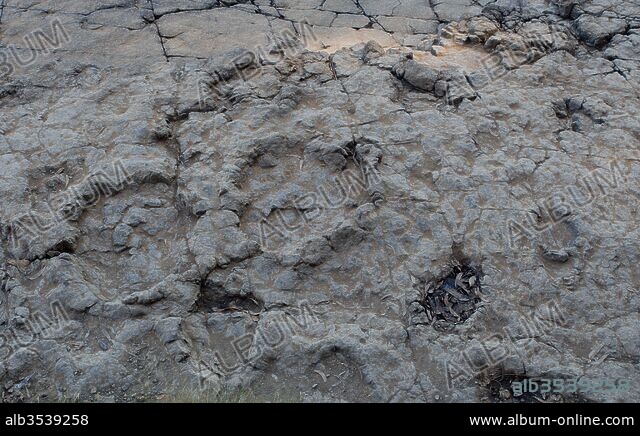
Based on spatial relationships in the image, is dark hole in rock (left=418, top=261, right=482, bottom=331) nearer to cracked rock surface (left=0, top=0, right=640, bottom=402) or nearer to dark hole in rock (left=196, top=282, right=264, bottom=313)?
cracked rock surface (left=0, top=0, right=640, bottom=402)

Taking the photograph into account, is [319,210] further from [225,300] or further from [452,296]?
[452,296]

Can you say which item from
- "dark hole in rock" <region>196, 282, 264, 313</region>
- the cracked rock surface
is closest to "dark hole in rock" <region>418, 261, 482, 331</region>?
the cracked rock surface

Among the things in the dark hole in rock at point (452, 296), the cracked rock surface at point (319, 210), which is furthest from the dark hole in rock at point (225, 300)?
the dark hole in rock at point (452, 296)

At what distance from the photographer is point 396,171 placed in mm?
3299

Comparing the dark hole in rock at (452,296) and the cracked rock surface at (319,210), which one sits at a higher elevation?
the cracked rock surface at (319,210)

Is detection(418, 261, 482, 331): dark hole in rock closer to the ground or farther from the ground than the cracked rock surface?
closer to the ground

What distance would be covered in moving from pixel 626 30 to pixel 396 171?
1991 mm

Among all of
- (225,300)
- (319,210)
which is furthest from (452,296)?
(225,300)

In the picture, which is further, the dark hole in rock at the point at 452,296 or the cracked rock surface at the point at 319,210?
the dark hole in rock at the point at 452,296

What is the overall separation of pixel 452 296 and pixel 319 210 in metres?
0.71

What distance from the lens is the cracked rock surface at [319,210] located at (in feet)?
8.83

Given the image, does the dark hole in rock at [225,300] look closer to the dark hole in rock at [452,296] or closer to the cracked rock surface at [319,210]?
the cracked rock surface at [319,210]

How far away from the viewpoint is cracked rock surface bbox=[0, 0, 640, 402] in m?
2.69
